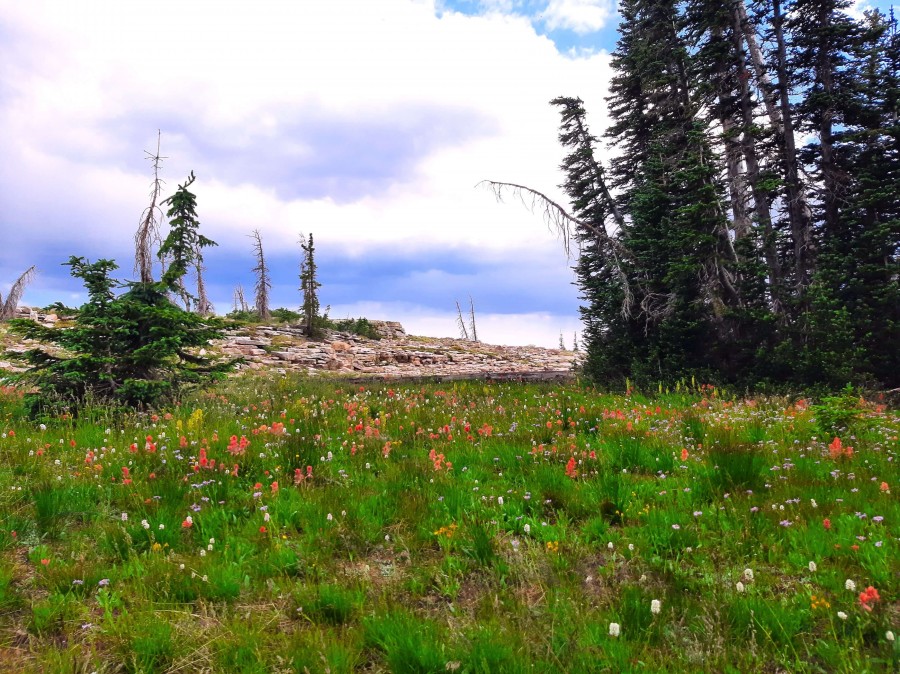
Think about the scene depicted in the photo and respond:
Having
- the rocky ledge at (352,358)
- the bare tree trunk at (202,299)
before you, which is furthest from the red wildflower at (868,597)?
the bare tree trunk at (202,299)

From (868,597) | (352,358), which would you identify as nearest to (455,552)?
(868,597)

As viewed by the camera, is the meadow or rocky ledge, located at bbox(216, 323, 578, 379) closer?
the meadow

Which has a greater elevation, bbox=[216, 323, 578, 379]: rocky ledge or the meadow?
bbox=[216, 323, 578, 379]: rocky ledge

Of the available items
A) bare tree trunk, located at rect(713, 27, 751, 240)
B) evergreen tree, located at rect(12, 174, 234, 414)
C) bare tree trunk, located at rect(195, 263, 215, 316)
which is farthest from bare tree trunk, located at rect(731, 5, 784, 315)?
bare tree trunk, located at rect(195, 263, 215, 316)

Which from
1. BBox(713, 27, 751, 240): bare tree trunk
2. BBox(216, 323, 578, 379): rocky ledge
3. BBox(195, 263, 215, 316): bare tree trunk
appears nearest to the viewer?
BBox(713, 27, 751, 240): bare tree trunk

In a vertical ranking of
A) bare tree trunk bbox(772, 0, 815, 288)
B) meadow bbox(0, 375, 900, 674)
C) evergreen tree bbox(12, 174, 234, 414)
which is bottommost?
meadow bbox(0, 375, 900, 674)

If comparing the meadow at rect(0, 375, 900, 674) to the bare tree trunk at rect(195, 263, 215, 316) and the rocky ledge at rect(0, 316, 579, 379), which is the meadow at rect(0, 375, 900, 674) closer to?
the rocky ledge at rect(0, 316, 579, 379)

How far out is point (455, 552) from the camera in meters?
3.93

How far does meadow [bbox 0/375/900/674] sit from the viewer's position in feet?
8.81

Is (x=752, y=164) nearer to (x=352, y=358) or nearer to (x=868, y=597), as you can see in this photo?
(x=868, y=597)

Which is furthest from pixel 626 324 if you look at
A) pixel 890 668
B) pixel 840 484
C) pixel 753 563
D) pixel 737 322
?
pixel 890 668

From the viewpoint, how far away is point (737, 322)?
13711 millimetres

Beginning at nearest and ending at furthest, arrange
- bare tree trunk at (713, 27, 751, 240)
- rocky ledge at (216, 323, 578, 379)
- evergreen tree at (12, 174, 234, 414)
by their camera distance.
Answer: evergreen tree at (12, 174, 234, 414)
bare tree trunk at (713, 27, 751, 240)
rocky ledge at (216, 323, 578, 379)

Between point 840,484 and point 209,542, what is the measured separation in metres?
6.42
